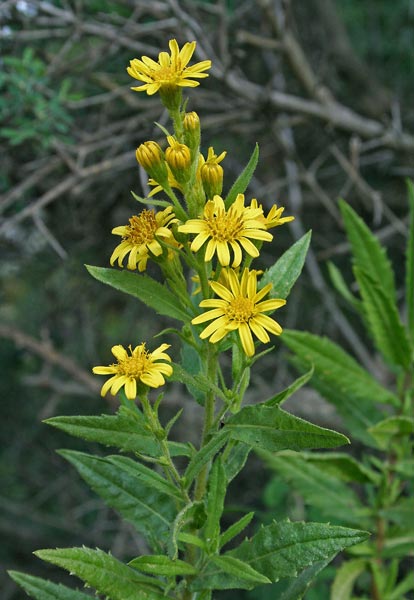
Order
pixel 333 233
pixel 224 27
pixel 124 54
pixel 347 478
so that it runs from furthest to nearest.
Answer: pixel 333 233 → pixel 124 54 → pixel 224 27 → pixel 347 478

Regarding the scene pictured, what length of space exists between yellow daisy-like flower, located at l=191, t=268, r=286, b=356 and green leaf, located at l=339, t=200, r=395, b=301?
83 centimetres

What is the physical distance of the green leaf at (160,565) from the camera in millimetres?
1458

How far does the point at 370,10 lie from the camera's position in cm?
539

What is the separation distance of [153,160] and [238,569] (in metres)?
0.91

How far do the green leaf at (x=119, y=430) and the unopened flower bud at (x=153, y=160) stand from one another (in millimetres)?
529

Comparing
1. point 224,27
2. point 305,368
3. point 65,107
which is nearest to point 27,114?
point 65,107

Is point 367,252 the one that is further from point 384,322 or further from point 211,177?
point 211,177

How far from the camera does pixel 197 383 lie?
1521mm

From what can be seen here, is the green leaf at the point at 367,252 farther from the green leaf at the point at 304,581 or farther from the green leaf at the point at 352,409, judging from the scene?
the green leaf at the point at 304,581

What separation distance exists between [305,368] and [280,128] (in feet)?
6.10

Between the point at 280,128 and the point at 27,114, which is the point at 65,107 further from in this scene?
the point at 280,128

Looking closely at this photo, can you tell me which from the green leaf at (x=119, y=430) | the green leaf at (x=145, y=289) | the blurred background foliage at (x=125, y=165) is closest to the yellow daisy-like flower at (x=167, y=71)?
the green leaf at (x=145, y=289)

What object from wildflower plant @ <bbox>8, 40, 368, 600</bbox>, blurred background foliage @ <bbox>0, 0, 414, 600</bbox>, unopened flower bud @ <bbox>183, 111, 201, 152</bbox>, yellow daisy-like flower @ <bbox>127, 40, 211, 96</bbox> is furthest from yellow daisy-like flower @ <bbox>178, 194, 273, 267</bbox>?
blurred background foliage @ <bbox>0, 0, 414, 600</bbox>

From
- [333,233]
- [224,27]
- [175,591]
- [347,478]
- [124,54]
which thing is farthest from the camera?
[333,233]
